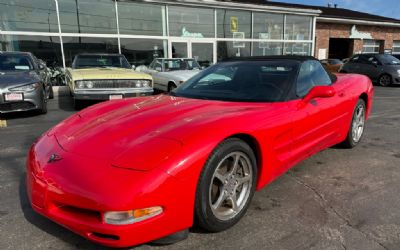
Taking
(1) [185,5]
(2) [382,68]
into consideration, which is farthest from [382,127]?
(1) [185,5]

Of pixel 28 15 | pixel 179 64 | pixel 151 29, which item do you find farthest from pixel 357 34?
pixel 28 15

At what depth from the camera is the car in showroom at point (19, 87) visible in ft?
20.7

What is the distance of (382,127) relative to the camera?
580cm

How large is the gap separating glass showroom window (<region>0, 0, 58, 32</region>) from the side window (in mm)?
10895

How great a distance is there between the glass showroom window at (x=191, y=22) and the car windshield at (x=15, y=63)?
793 centimetres

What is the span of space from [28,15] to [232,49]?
30.6ft

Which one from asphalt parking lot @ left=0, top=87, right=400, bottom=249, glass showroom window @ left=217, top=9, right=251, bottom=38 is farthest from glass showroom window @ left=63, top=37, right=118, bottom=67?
asphalt parking lot @ left=0, top=87, right=400, bottom=249

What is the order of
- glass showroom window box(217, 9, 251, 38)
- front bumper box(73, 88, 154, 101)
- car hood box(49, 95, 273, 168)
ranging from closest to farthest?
car hood box(49, 95, 273, 168) < front bumper box(73, 88, 154, 101) < glass showroom window box(217, 9, 251, 38)

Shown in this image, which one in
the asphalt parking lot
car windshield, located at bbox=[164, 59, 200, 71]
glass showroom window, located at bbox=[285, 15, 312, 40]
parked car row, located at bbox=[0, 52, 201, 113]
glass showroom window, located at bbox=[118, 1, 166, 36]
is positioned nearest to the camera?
Answer: the asphalt parking lot

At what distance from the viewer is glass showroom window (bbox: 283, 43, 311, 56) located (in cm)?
1871

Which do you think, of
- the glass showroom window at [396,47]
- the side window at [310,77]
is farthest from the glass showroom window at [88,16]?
the glass showroom window at [396,47]

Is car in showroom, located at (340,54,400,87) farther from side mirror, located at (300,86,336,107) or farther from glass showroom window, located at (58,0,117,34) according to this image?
side mirror, located at (300,86,336,107)

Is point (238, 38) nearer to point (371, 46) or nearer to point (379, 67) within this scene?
point (379, 67)

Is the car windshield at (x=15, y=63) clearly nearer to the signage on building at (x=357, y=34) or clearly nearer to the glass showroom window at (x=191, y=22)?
the glass showroom window at (x=191, y=22)
